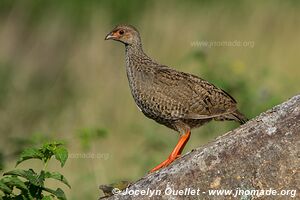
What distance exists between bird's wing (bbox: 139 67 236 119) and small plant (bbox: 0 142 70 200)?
1661 mm

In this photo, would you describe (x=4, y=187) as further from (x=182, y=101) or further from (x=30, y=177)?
(x=182, y=101)

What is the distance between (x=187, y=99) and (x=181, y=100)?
0.05 m

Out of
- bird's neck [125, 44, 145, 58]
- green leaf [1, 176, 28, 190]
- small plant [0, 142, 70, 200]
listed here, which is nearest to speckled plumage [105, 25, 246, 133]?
bird's neck [125, 44, 145, 58]

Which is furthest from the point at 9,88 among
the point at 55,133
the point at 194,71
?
the point at 194,71

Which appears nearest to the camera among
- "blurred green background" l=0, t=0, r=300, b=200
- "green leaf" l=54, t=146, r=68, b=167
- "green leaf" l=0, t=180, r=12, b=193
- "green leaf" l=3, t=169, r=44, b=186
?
"green leaf" l=0, t=180, r=12, b=193

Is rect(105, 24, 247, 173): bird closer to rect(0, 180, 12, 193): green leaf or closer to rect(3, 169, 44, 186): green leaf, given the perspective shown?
rect(3, 169, 44, 186): green leaf

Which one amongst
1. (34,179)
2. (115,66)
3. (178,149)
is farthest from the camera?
(115,66)

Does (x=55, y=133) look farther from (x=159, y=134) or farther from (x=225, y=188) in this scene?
(x=225, y=188)

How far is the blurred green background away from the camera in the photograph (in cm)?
966

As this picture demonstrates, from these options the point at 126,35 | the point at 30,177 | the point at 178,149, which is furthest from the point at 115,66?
the point at 30,177

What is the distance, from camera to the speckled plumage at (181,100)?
7.14 meters

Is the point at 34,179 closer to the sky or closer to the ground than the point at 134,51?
closer to the ground

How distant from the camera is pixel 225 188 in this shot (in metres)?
5.09

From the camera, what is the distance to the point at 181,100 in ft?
23.6
